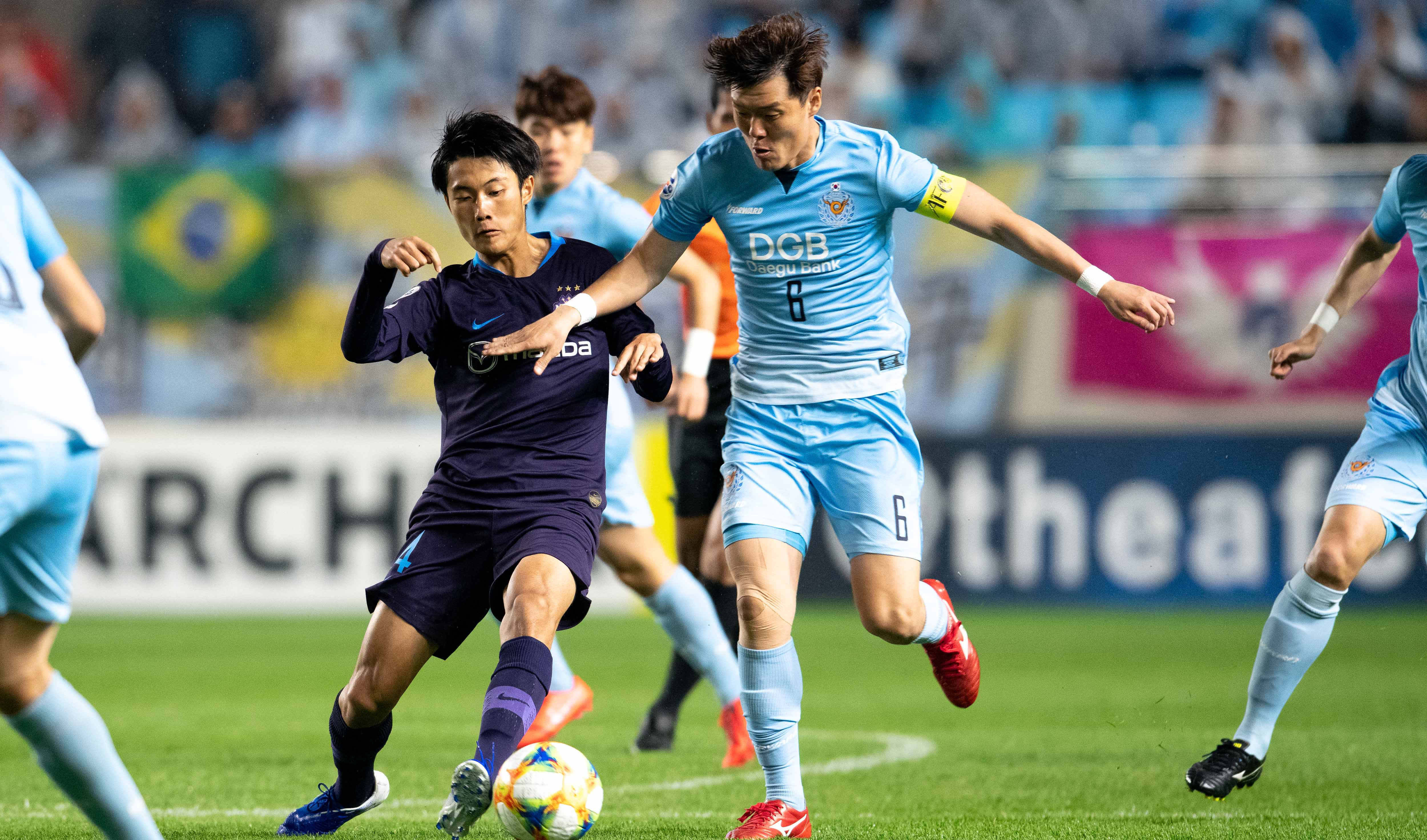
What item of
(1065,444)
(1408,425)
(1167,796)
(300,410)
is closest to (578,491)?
(1167,796)

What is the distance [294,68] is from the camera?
15570mm

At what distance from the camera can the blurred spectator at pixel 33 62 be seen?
15.3 m

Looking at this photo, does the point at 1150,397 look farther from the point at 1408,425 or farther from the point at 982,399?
→ the point at 1408,425

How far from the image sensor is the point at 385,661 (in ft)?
12.8

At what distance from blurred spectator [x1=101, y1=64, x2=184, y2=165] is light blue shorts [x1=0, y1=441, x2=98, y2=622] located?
1275 centimetres

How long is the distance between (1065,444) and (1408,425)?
658 centimetres

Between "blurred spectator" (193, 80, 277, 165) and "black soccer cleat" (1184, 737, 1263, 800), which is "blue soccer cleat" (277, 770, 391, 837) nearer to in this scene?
"black soccer cleat" (1184, 737, 1263, 800)

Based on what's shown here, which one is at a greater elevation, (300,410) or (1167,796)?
(300,410)

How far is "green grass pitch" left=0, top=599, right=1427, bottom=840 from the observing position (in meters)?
4.52

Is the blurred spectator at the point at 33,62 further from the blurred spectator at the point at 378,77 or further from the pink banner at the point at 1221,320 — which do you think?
the pink banner at the point at 1221,320

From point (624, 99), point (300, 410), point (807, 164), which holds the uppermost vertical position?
point (624, 99)

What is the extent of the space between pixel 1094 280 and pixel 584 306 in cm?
138

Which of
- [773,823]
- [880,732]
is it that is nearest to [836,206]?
[773,823]

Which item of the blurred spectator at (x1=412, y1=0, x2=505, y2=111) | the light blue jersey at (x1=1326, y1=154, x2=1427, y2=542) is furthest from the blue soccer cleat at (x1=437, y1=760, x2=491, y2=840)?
the blurred spectator at (x1=412, y1=0, x2=505, y2=111)
